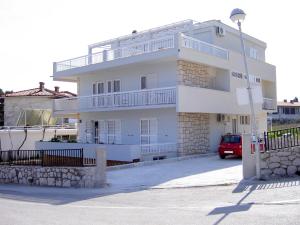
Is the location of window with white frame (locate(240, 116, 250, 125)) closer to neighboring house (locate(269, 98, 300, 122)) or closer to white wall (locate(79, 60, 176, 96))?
white wall (locate(79, 60, 176, 96))

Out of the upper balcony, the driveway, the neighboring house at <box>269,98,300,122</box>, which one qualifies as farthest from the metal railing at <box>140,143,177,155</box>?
the neighboring house at <box>269,98,300,122</box>

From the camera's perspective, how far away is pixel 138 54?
24.7m

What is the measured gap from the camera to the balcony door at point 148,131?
25750 millimetres

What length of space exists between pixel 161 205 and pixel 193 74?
16171 millimetres

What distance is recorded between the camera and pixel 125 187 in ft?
47.3

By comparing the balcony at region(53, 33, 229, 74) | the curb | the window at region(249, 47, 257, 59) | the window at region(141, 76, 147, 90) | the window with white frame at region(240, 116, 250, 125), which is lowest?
the curb

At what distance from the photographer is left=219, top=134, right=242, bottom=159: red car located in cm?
2283

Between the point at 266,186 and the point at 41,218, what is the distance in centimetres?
713

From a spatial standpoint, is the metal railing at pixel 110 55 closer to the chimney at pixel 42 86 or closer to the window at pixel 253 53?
the window at pixel 253 53

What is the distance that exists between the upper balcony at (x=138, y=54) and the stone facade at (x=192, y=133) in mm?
4091

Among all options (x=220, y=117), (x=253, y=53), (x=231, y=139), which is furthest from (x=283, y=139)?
(x=253, y=53)

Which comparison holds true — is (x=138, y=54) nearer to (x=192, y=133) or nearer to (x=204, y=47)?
(x=204, y=47)

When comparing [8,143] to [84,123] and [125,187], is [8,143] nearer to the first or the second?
[84,123]

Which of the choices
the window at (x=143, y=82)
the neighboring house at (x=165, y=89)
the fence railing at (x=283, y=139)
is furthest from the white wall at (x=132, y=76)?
the fence railing at (x=283, y=139)
